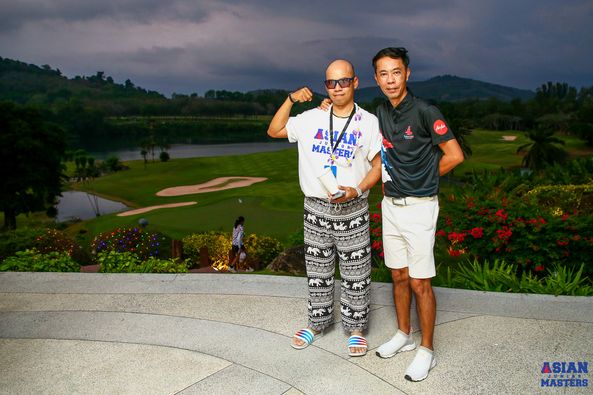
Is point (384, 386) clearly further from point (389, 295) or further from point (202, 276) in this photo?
point (202, 276)

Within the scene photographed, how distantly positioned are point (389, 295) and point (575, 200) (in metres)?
5.87

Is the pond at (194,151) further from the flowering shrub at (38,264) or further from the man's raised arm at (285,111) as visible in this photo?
the man's raised arm at (285,111)

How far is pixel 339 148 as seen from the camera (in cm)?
Result: 401

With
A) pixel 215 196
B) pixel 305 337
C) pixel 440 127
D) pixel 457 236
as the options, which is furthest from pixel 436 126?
pixel 215 196

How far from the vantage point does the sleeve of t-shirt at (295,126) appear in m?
4.18

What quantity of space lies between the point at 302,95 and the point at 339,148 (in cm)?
57

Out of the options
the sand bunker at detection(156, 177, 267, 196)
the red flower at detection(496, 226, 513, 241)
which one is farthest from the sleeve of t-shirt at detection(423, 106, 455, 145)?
the sand bunker at detection(156, 177, 267, 196)

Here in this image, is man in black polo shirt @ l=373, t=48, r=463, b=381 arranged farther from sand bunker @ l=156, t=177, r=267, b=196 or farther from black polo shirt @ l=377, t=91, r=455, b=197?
sand bunker @ l=156, t=177, r=267, b=196

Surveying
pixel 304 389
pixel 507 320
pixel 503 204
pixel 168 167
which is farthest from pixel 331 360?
pixel 168 167

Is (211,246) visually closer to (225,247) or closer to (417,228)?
(225,247)

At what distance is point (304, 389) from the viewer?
12.2ft

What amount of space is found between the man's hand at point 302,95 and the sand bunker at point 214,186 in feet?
133

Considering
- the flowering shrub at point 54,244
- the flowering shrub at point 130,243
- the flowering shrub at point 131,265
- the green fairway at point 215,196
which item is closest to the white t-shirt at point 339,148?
the flowering shrub at point 131,265

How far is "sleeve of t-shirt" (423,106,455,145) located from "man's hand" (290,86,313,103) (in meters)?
1.00
